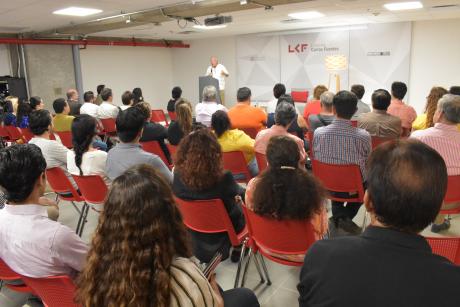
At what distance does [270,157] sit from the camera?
7.17 feet

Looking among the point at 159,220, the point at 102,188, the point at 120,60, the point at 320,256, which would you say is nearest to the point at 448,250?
the point at 320,256

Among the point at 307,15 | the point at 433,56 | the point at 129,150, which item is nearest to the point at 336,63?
the point at 307,15

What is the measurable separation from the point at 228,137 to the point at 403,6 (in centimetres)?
494

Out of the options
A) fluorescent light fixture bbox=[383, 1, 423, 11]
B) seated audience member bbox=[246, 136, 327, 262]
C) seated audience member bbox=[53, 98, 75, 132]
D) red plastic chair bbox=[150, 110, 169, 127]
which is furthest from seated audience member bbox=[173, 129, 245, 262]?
red plastic chair bbox=[150, 110, 169, 127]

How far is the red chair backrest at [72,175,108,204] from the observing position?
3.04 meters

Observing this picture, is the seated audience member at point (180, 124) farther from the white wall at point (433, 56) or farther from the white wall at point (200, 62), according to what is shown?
the white wall at point (200, 62)

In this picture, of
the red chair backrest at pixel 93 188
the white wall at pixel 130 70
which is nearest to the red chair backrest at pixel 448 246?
the red chair backrest at pixel 93 188

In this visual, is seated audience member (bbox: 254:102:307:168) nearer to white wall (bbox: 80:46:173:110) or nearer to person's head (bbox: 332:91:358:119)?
person's head (bbox: 332:91:358:119)

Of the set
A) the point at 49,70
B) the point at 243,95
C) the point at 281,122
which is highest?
the point at 49,70

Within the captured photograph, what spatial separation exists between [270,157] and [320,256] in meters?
1.15

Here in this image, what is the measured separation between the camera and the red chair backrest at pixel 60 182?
3.44 m

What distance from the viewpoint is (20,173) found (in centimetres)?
181

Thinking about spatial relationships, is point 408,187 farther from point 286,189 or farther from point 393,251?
point 286,189

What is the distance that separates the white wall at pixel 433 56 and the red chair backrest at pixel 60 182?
28.4 feet
